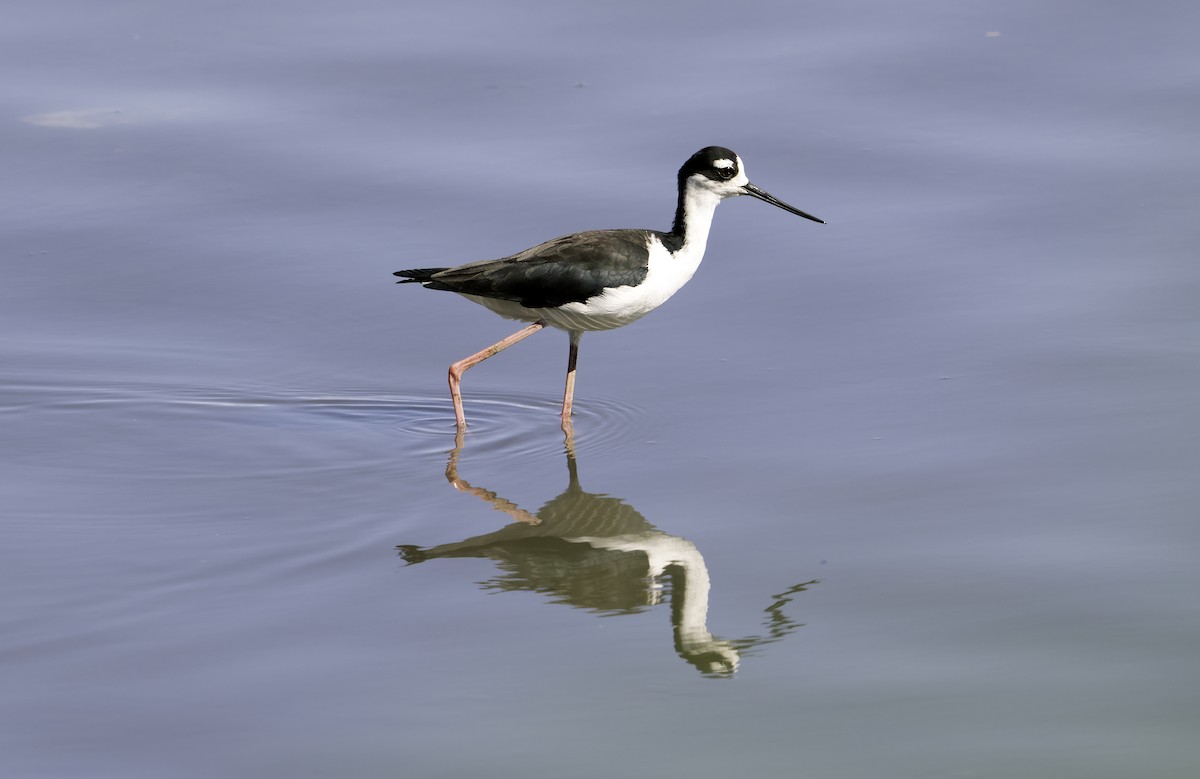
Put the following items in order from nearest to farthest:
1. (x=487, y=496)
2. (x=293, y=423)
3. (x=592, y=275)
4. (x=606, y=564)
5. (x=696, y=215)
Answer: (x=606, y=564) < (x=487, y=496) < (x=293, y=423) < (x=592, y=275) < (x=696, y=215)

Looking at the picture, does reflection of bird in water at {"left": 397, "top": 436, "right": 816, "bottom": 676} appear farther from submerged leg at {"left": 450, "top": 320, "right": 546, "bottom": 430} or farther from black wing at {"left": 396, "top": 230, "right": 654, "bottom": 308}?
black wing at {"left": 396, "top": 230, "right": 654, "bottom": 308}

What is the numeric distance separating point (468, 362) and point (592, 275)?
675mm

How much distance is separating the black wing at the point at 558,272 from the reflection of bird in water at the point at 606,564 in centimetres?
116

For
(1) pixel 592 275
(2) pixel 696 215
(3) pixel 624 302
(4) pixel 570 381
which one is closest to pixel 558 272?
(1) pixel 592 275

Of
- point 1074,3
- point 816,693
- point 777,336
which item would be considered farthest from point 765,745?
point 1074,3

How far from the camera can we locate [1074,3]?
1152 cm

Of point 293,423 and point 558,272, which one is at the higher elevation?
point 558,272

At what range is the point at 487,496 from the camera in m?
6.86

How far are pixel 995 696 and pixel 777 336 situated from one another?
3.41 metres

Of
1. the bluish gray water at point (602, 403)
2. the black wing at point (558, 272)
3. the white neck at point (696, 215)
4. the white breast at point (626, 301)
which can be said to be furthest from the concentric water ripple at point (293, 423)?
the white neck at point (696, 215)

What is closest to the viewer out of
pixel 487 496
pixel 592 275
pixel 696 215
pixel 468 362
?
pixel 487 496

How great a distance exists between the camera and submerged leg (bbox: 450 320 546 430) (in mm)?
7664

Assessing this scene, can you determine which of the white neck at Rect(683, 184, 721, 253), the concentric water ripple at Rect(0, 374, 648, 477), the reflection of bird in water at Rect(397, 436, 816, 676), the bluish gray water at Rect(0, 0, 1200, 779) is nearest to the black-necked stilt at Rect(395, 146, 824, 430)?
the white neck at Rect(683, 184, 721, 253)

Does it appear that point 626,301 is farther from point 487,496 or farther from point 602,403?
point 487,496
